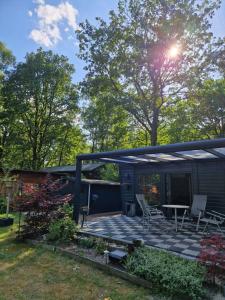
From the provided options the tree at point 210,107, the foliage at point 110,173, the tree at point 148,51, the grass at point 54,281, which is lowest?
the grass at point 54,281

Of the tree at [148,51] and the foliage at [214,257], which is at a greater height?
the tree at [148,51]

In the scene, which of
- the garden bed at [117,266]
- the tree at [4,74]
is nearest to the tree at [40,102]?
the tree at [4,74]

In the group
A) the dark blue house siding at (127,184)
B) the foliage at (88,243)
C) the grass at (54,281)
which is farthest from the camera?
the dark blue house siding at (127,184)

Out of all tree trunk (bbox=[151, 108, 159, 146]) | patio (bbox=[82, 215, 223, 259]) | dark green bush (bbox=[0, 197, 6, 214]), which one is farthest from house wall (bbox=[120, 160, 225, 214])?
dark green bush (bbox=[0, 197, 6, 214])

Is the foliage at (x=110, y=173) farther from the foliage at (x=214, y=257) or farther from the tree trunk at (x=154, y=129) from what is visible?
the foliage at (x=214, y=257)

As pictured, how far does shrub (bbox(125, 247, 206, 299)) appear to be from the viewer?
10.6 ft

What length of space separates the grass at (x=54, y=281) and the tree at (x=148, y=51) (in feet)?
33.8

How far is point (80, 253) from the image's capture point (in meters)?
5.06

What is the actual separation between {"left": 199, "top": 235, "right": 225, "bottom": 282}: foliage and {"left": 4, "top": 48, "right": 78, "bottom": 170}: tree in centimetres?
1837

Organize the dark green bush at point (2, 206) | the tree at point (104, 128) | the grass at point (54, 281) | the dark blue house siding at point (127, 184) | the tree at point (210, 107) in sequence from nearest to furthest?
1. the grass at point (54, 281)
2. the dark blue house siding at point (127, 184)
3. the dark green bush at point (2, 206)
4. the tree at point (210, 107)
5. the tree at point (104, 128)

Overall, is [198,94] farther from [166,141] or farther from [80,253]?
[80,253]

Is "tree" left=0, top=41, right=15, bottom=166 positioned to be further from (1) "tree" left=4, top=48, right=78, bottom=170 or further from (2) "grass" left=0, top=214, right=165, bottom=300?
(2) "grass" left=0, top=214, right=165, bottom=300

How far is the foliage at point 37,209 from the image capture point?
636cm

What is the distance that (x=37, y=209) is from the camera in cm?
640
